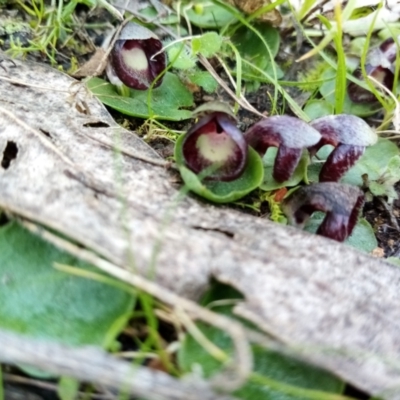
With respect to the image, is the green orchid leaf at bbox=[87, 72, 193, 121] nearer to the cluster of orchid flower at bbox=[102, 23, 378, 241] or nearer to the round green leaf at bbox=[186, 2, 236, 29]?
the cluster of orchid flower at bbox=[102, 23, 378, 241]

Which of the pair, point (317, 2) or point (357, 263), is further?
point (317, 2)

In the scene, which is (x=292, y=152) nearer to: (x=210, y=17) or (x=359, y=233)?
(x=359, y=233)

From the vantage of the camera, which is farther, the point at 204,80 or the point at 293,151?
the point at 204,80

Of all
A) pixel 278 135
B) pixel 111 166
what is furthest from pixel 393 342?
pixel 111 166

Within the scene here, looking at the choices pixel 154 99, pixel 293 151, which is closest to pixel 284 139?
pixel 293 151

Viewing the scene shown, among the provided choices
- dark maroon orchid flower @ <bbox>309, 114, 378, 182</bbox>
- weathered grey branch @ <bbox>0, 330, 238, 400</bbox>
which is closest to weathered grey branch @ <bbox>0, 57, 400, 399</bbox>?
weathered grey branch @ <bbox>0, 330, 238, 400</bbox>

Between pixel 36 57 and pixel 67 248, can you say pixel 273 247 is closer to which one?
pixel 67 248

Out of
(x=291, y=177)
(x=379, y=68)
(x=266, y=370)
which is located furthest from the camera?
(x=379, y=68)

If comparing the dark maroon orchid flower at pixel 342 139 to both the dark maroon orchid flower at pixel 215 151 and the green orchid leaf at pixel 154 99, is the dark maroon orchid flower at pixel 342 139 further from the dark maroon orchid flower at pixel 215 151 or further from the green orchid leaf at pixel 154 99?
the green orchid leaf at pixel 154 99
